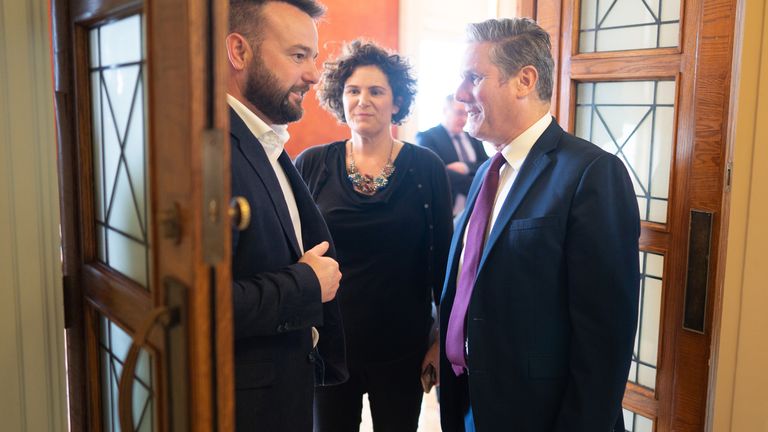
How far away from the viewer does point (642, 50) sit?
83.7 inches

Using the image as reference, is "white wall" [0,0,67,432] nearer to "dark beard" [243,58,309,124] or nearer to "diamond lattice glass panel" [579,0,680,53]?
"dark beard" [243,58,309,124]

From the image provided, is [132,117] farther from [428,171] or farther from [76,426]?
[428,171]

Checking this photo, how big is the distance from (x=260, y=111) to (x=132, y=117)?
1.76 ft

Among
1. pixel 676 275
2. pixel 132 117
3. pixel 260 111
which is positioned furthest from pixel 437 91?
pixel 132 117

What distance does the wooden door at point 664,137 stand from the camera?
1.89 metres

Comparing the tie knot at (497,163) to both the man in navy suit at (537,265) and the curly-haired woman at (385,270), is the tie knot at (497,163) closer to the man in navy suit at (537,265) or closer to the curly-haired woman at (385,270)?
the man in navy suit at (537,265)

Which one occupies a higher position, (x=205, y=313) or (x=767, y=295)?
(x=205, y=313)

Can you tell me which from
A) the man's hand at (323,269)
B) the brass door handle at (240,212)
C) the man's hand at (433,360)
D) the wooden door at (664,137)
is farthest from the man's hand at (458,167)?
the brass door handle at (240,212)

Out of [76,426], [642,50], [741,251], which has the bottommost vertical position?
[76,426]

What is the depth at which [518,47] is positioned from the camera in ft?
5.73

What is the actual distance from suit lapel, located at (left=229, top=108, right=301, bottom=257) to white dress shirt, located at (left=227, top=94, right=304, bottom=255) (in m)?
0.05

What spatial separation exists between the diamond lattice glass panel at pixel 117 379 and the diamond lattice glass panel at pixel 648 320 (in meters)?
1.64

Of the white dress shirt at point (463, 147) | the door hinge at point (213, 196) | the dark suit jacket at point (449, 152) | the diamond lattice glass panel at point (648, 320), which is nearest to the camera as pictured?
the door hinge at point (213, 196)

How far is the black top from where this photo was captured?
2.13 m
